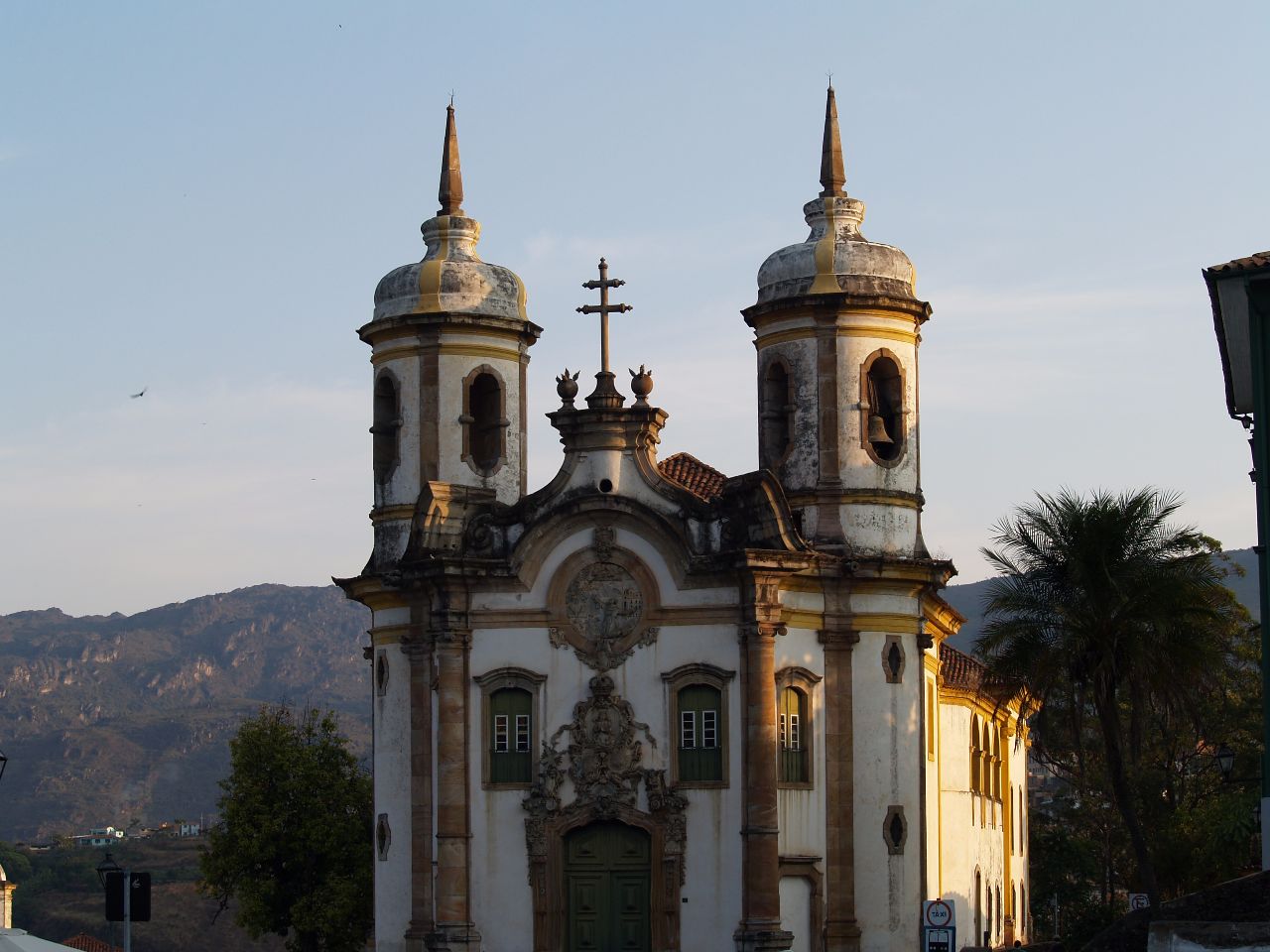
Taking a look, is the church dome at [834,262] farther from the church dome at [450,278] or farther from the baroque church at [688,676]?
the church dome at [450,278]

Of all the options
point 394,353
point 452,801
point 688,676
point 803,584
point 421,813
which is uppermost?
point 394,353

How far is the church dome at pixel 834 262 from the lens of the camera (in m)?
42.6

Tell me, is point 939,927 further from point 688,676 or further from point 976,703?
point 976,703

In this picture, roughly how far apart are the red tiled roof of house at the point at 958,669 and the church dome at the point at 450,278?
11976 millimetres

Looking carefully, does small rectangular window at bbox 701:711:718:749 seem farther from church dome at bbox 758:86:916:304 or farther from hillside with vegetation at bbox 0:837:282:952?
hillside with vegetation at bbox 0:837:282:952

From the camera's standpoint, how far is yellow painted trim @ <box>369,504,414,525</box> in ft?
144

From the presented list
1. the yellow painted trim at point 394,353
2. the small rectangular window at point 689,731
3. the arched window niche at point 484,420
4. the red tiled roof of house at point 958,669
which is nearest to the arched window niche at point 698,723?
the small rectangular window at point 689,731

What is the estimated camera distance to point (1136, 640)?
130ft

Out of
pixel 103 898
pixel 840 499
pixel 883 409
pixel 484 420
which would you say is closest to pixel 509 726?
pixel 484 420

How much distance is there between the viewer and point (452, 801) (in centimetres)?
4031

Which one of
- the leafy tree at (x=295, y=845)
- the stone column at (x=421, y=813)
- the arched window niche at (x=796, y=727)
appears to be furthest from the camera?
the leafy tree at (x=295, y=845)

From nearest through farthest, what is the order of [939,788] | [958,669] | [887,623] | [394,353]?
[887,623], [939,788], [394,353], [958,669]

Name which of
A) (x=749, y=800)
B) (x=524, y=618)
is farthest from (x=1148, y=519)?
(x=524, y=618)

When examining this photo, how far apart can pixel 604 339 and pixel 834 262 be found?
4.63 meters
